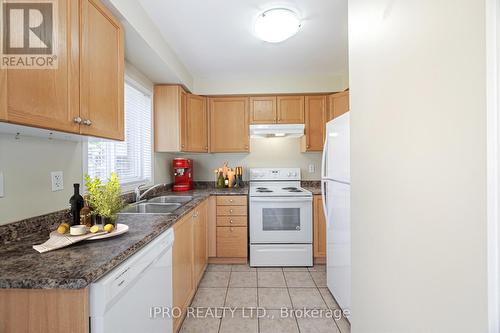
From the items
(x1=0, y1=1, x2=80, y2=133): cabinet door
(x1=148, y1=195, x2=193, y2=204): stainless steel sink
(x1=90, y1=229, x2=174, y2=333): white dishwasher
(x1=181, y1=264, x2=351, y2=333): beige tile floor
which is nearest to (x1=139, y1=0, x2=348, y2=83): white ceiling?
(x1=0, y1=1, x2=80, y2=133): cabinet door

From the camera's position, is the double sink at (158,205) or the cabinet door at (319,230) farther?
the cabinet door at (319,230)

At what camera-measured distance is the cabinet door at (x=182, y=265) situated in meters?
1.62

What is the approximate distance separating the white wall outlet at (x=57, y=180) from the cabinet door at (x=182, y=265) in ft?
2.39

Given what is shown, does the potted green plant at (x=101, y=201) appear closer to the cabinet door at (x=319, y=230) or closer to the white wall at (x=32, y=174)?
the white wall at (x=32, y=174)

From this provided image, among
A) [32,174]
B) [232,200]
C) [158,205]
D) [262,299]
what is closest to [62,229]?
[32,174]

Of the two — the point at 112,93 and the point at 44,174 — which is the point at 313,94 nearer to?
the point at 112,93

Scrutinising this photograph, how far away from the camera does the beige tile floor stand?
178cm

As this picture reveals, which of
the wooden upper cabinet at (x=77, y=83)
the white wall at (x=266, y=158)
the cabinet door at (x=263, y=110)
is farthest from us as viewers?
the white wall at (x=266, y=158)

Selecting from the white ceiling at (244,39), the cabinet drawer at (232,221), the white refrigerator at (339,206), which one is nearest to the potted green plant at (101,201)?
the white ceiling at (244,39)

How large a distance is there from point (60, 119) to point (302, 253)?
8.67 feet

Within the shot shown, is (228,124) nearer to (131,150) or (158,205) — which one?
(131,150)

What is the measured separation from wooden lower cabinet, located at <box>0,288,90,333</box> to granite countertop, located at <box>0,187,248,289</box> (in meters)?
0.05

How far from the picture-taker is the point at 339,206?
1.90 metres

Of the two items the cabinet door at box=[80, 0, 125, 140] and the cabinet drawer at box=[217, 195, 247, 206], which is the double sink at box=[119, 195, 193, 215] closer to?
the cabinet drawer at box=[217, 195, 247, 206]
